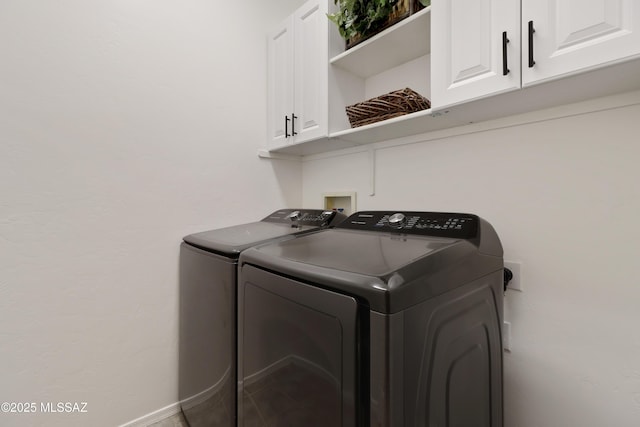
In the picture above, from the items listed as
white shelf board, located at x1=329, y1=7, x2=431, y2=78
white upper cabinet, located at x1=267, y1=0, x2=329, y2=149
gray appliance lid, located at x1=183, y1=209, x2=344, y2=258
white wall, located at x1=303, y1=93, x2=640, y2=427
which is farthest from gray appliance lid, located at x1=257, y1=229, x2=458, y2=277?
white shelf board, located at x1=329, y1=7, x2=431, y2=78

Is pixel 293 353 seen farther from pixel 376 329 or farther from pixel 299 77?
pixel 299 77

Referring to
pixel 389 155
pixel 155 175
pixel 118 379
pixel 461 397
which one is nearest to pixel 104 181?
pixel 155 175

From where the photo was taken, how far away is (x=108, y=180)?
56.9 inches

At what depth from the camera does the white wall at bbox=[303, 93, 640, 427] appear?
911 millimetres

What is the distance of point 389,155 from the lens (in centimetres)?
158

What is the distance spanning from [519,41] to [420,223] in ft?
2.12

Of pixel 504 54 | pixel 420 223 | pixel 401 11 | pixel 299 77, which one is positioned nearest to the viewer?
pixel 504 54

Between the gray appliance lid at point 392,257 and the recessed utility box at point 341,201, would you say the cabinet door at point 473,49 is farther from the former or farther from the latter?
the recessed utility box at point 341,201

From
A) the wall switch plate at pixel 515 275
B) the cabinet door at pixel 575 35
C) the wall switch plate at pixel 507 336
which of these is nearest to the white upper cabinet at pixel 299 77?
the cabinet door at pixel 575 35

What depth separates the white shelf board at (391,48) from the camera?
1.21 meters

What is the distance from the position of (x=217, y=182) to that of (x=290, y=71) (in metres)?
0.82

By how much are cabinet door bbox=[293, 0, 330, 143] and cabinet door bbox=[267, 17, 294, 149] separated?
0.21 feet

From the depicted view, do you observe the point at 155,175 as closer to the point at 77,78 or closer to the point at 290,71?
the point at 77,78

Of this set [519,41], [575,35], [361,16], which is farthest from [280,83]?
[575,35]
